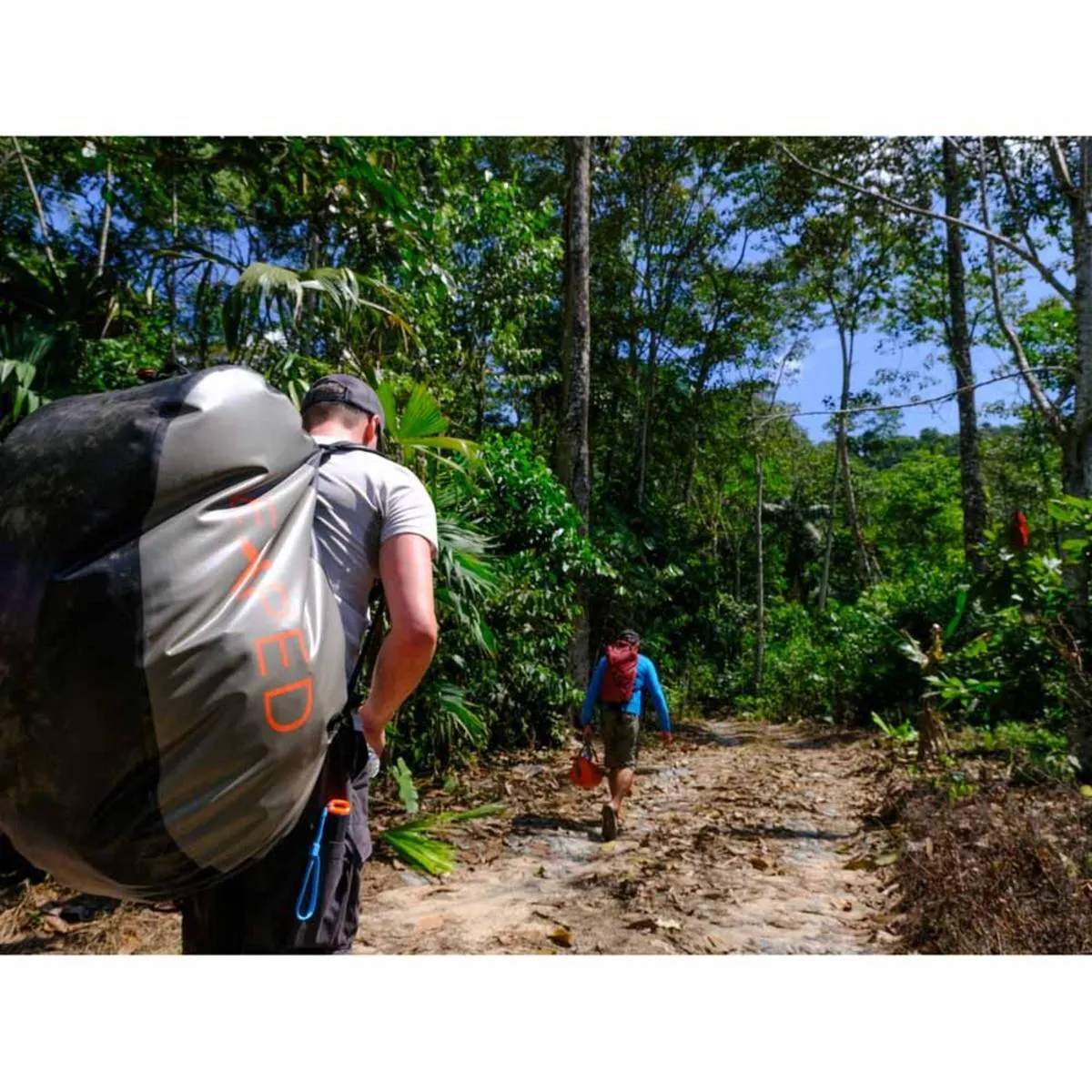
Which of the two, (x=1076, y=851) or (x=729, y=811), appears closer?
(x=1076, y=851)

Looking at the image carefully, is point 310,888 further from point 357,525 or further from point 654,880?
point 654,880

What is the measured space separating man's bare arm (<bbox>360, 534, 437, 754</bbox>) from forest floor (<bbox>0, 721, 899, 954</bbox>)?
156cm

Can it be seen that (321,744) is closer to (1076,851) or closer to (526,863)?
(1076,851)

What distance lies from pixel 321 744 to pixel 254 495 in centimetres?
38

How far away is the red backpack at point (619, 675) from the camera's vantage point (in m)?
5.02

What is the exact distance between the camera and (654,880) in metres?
3.84

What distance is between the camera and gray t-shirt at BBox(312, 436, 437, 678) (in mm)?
1405

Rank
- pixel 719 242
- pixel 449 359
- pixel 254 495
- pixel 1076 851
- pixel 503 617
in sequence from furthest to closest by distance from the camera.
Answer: pixel 719 242 < pixel 449 359 < pixel 503 617 < pixel 1076 851 < pixel 254 495

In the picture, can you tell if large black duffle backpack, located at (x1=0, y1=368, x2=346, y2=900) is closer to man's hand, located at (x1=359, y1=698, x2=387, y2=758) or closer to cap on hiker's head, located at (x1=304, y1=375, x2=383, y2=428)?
man's hand, located at (x1=359, y1=698, x2=387, y2=758)

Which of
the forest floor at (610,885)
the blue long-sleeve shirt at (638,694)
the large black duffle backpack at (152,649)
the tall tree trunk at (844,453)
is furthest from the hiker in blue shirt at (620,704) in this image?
the tall tree trunk at (844,453)

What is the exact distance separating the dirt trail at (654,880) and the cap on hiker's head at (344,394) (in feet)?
7.73

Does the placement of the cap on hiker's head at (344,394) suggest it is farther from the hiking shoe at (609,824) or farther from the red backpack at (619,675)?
the hiking shoe at (609,824)

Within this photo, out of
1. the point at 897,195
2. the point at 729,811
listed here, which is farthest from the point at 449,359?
the point at 729,811

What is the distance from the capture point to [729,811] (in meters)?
5.58
